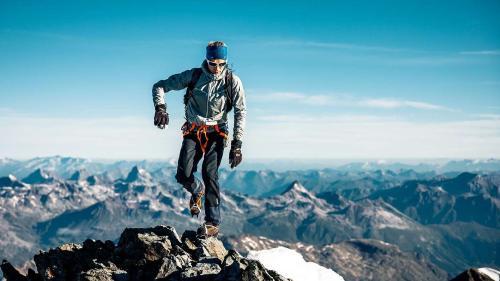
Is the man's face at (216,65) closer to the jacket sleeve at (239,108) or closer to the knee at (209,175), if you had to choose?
the jacket sleeve at (239,108)

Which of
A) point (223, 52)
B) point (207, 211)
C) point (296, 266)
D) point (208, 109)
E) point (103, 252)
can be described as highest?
point (223, 52)

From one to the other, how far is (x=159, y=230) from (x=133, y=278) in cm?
419

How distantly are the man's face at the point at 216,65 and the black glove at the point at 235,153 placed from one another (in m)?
3.60

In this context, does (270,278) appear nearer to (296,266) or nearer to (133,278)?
(133,278)

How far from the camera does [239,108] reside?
21922mm

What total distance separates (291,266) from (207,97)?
15.4 m

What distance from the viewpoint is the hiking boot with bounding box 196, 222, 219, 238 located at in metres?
23.2

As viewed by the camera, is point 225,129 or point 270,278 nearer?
point 270,278

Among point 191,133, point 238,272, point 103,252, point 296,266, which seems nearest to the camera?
point 238,272

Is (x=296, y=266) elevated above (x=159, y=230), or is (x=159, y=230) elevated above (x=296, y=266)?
(x=159, y=230)

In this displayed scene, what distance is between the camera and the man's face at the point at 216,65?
20688mm

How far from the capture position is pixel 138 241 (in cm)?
2244

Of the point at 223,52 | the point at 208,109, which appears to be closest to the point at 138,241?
the point at 208,109

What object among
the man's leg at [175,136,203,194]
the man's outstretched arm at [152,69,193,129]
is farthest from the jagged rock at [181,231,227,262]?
the man's outstretched arm at [152,69,193,129]
